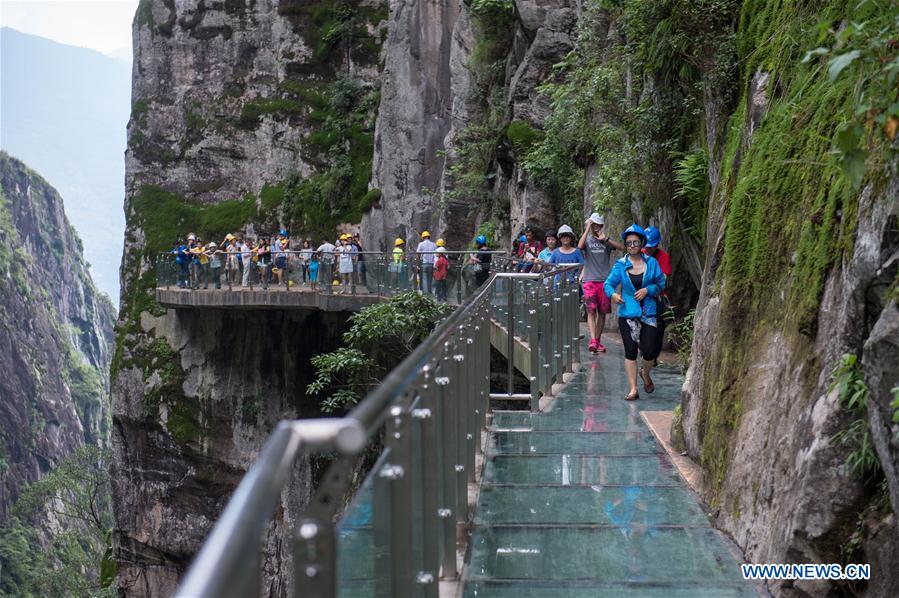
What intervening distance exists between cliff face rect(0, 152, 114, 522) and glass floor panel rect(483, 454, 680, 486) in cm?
5285

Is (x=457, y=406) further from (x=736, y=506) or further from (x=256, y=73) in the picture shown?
(x=256, y=73)

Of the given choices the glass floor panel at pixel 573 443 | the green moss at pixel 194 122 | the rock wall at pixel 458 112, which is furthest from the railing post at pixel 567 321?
the green moss at pixel 194 122

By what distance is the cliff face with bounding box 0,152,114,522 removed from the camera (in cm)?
5994

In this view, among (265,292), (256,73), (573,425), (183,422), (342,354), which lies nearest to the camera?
(573,425)

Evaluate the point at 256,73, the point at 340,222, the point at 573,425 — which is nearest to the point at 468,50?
the point at 340,222

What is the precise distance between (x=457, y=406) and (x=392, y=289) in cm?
1778

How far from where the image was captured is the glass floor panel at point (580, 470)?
6562 millimetres

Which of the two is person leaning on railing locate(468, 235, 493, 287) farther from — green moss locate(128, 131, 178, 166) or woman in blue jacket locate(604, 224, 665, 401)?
green moss locate(128, 131, 178, 166)

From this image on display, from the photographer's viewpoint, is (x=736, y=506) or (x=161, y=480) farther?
(x=161, y=480)

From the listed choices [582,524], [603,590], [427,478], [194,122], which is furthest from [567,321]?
[194,122]

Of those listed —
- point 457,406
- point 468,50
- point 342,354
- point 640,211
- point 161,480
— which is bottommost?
point 161,480

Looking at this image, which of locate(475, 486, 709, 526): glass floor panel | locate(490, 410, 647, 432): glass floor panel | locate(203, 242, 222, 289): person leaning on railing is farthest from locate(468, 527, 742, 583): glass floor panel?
locate(203, 242, 222, 289): person leaning on railing

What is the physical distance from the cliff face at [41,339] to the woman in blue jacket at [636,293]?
170 feet

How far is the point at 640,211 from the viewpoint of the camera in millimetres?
14344
